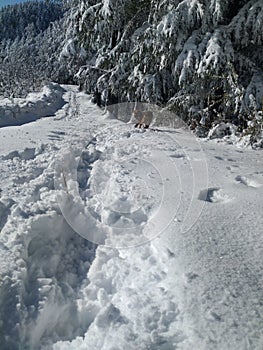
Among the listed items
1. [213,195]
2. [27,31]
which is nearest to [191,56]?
[213,195]

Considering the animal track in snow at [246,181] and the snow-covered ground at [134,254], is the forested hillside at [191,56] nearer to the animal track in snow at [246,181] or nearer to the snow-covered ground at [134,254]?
the animal track in snow at [246,181]

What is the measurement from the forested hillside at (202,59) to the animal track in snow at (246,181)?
2.37m

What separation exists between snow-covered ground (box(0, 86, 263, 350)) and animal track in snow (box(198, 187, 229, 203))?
0.6 inches

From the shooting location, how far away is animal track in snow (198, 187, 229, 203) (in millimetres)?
4441

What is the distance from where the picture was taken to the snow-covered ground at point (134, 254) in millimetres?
2578

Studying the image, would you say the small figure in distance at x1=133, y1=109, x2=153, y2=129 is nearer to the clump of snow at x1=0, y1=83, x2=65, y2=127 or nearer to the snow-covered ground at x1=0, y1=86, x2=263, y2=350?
the snow-covered ground at x1=0, y1=86, x2=263, y2=350

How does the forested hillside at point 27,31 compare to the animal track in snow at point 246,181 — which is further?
the forested hillside at point 27,31

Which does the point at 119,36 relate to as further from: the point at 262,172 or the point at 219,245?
the point at 219,245

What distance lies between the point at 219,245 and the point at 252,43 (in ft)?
21.9

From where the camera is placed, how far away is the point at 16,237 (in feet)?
12.1

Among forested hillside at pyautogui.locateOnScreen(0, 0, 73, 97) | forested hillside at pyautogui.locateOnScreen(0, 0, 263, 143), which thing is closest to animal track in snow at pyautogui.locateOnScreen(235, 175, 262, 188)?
forested hillside at pyautogui.locateOnScreen(0, 0, 263, 143)

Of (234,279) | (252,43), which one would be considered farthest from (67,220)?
(252,43)

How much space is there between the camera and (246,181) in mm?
5059

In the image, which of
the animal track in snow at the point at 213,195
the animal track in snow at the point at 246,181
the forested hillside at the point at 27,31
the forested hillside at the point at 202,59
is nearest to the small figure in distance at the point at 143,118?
the forested hillside at the point at 202,59
